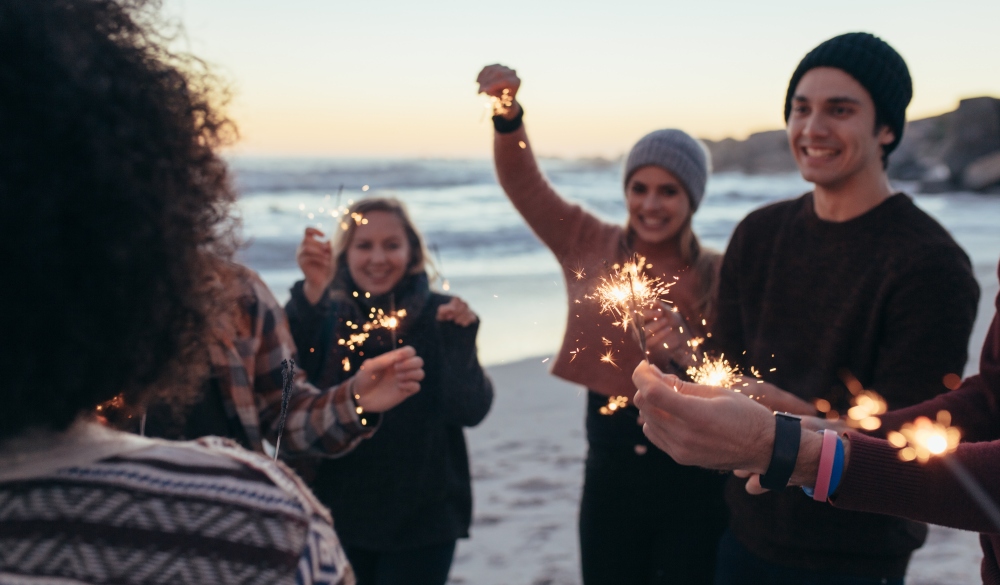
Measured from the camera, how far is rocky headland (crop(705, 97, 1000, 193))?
107 ft

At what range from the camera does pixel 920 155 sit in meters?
43.8

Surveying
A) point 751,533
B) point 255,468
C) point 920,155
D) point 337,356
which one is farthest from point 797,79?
point 920,155

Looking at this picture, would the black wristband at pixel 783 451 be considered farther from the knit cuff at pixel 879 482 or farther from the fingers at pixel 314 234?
the fingers at pixel 314 234

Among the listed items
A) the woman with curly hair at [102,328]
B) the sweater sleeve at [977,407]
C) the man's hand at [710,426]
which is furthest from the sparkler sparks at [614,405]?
the woman with curly hair at [102,328]

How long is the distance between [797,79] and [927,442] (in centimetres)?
136

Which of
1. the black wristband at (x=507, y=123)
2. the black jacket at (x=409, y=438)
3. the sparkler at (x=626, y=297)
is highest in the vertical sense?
the black wristband at (x=507, y=123)

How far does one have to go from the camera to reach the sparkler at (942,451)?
5.33 ft

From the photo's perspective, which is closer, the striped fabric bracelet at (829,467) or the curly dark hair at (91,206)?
the curly dark hair at (91,206)

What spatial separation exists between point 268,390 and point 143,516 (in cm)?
143

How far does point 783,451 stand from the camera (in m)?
1.67

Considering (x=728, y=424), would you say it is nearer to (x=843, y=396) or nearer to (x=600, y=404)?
(x=843, y=396)

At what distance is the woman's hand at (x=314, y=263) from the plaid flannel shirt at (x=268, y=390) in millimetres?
1035

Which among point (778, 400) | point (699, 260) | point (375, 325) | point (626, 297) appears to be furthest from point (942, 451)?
point (375, 325)

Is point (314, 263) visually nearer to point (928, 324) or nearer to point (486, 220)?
point (928, 324)
